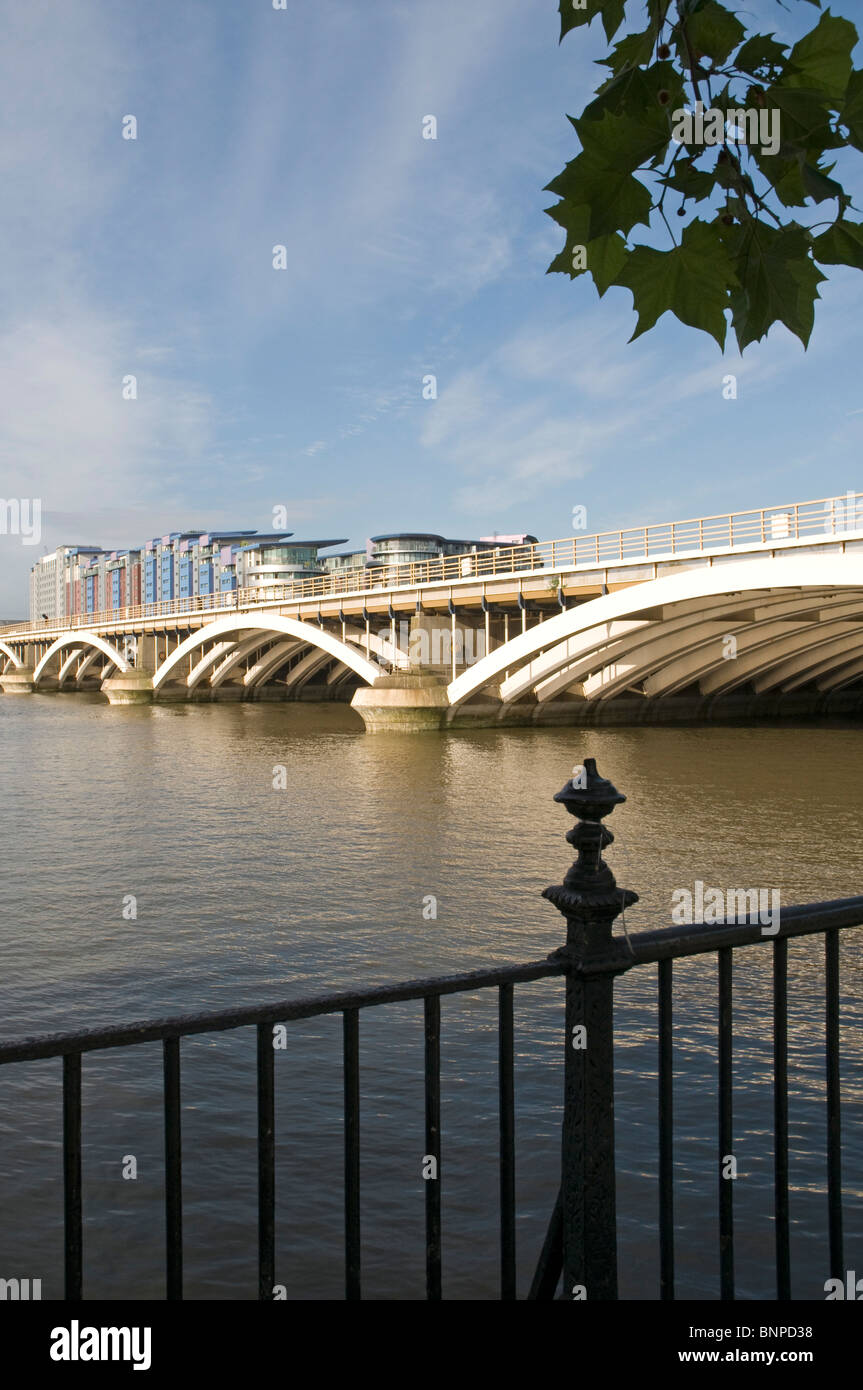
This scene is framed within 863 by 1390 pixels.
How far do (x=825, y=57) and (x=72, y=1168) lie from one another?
2.37 m

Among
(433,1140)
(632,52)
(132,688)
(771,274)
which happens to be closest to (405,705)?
(132,688)

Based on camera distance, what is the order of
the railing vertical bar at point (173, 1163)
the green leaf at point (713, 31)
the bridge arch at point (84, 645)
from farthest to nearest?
the bridge arch at point (84, 645), the railing vertical bar at point (173, 1163), the green leaf at point (713, 31)

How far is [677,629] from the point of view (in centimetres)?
3272

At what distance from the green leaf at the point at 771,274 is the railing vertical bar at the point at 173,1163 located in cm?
164

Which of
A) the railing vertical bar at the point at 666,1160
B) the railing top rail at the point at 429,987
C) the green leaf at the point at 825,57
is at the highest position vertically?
the green leaf at the point at 825,57

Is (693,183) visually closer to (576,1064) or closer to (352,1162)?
(576,1064)

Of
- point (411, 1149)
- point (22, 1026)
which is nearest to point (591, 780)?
point (411, 1149)

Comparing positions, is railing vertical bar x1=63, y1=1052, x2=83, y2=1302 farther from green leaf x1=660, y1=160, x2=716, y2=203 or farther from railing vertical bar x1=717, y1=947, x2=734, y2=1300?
green leaf x1=660, y1=160, x2=716, y2=203

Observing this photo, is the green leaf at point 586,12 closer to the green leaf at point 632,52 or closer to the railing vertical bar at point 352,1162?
the green leaf at point 632,52

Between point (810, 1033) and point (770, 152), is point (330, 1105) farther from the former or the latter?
point (770, 152)

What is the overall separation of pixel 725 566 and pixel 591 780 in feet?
81.4

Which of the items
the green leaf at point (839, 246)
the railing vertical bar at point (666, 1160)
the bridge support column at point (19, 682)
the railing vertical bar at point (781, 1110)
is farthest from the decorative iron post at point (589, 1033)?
the bridge support column at point (19, 682)

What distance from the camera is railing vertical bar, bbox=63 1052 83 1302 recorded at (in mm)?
2078

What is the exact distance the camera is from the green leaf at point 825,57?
1680 mm
